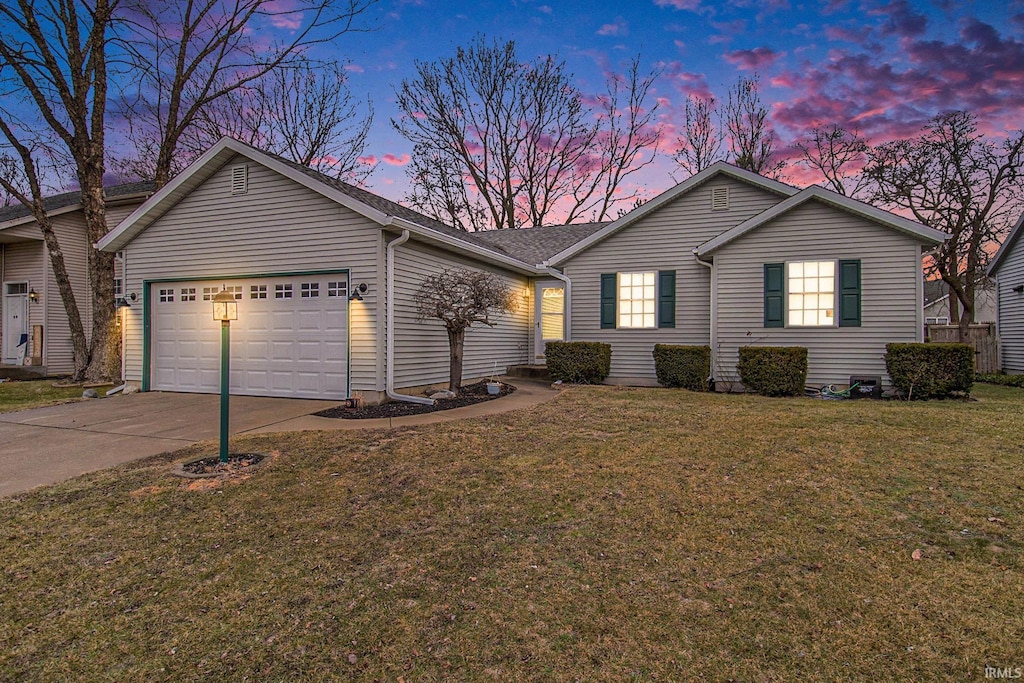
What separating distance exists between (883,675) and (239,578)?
3.30 meters

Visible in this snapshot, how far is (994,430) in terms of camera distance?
252 inches

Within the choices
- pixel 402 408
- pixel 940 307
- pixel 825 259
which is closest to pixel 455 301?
pixel 402 408

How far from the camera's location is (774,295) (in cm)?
1071

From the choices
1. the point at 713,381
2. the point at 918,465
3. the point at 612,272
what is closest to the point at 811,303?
the point at 713,381

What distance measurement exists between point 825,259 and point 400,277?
830 cm

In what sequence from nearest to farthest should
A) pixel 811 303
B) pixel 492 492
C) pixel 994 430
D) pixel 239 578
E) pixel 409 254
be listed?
pixel 239 578, pixel 492 492, pixel 994 430, pixel 409 254, pixel 811 303

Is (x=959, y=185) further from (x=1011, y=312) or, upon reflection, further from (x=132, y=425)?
(x=132, y=425)

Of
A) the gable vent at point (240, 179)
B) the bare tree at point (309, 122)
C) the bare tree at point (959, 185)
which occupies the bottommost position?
the gable vent at point (240, 179)

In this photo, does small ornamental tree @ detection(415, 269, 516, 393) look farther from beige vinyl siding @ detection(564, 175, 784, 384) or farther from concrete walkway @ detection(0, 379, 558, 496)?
beige vinyl siding @ detection(564, 175, 784, 384)

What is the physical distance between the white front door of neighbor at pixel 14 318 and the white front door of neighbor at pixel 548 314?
49.3 ft

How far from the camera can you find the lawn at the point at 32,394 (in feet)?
30.8

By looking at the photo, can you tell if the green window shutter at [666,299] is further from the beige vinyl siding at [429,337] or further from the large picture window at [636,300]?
the beige vinyl siding at [429,337]

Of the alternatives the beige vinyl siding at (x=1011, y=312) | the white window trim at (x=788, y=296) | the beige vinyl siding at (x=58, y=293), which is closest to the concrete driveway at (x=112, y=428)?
the beige vinyl siding at (x=58, y=293)

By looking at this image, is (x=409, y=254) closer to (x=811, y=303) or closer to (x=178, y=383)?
(x=178, y=383)
